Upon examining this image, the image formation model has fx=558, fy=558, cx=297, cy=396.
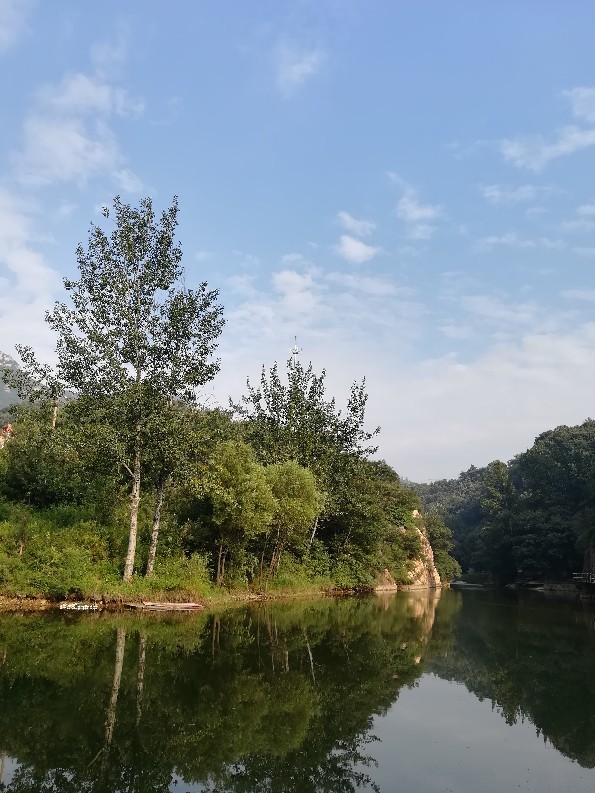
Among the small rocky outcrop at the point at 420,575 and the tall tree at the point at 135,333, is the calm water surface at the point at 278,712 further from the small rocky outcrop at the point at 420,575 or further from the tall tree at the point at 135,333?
the small rocky outcrop at the point at 420,575

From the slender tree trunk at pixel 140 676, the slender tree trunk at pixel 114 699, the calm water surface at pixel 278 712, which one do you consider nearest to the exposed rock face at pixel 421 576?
the calm water surface at pixel 278 712

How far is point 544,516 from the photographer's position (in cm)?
7612

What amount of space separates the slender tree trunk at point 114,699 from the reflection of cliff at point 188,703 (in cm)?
3

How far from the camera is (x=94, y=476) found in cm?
2716

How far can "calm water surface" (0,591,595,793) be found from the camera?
8305 mm

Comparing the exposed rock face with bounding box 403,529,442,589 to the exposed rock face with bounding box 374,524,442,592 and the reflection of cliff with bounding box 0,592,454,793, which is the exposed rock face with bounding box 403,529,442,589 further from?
the reflection of cliff with bounding box 0,592,454,793

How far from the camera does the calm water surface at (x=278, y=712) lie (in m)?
8.30

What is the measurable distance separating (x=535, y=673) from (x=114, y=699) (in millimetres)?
12503

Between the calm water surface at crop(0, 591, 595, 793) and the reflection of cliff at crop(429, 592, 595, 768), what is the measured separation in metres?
0.07

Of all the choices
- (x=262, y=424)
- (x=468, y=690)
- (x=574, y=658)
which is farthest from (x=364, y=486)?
(x=468, y=690)

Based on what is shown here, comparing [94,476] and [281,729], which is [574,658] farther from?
[94,476]

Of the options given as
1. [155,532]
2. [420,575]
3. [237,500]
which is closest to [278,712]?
[155,532]

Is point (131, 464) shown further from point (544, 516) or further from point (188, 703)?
point (544, 516)

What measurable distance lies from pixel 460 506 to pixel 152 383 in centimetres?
13414
